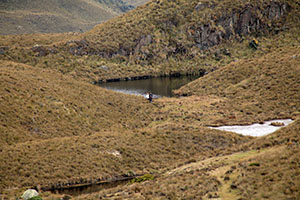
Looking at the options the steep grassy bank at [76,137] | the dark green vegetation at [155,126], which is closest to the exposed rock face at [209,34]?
the dark green vegetation at [155,126]

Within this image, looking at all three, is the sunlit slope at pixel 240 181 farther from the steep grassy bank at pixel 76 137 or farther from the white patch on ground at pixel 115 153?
the white patch on ground at pixel 115 153

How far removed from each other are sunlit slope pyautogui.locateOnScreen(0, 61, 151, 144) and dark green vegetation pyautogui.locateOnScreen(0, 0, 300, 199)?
18 centimetres

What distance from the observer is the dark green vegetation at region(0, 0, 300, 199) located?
2920cm

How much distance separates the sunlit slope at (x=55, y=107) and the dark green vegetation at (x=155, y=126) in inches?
7.2

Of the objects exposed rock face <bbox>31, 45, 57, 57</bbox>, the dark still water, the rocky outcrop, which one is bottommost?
the dark still water

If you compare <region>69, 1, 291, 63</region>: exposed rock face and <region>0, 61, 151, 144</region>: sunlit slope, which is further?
<region>69, 1, 291, 63</region>: exposed rock face

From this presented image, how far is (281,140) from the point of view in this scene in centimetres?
3456

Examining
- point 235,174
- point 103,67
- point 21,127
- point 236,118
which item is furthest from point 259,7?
point 235,174

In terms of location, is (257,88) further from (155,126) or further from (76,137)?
(76,137)

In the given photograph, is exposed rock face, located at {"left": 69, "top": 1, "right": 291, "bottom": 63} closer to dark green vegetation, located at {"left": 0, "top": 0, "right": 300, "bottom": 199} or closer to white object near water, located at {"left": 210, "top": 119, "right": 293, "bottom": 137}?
dark green vegetation, located at {"left": 0, "top": 0, "right": 300, "bottom": 199}

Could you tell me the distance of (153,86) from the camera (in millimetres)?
102250

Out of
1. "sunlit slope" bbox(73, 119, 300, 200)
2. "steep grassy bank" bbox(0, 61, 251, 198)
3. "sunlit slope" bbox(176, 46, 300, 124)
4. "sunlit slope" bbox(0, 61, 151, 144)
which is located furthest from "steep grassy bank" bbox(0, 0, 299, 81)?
"sunlit slope" bbox(73, 119, 300, 200)

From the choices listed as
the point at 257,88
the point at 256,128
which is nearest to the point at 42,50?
the point at 257,88

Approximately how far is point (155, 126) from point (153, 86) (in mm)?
45232
